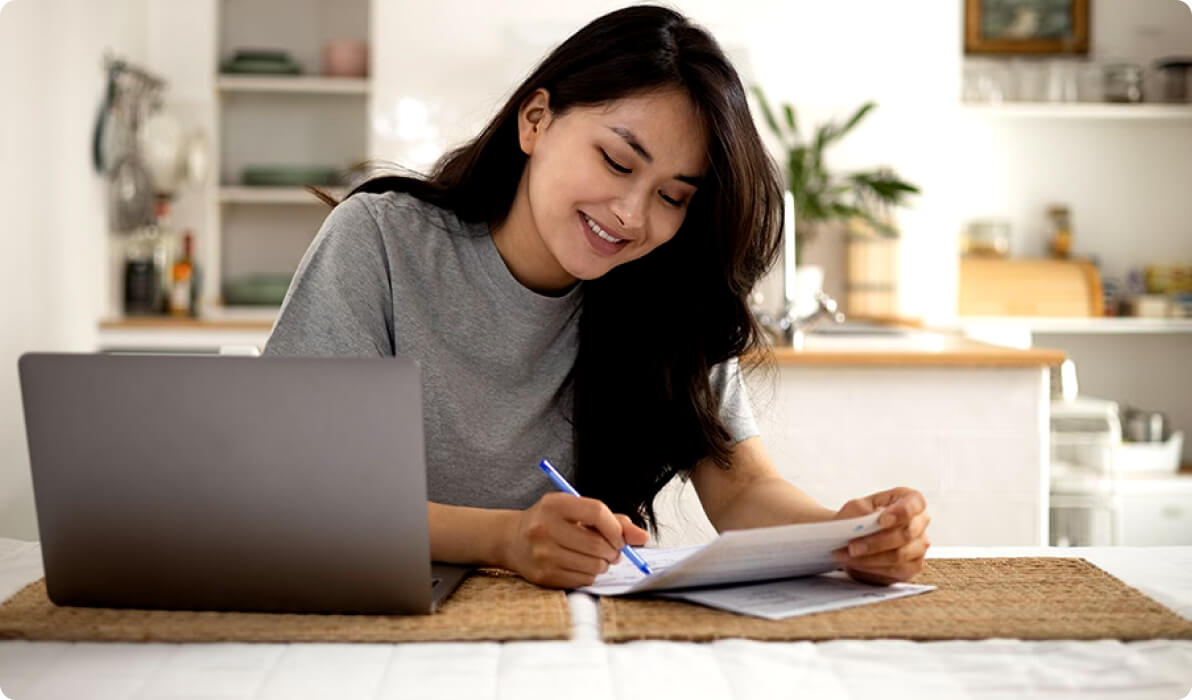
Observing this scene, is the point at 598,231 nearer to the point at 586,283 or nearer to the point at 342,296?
the point at 586,283

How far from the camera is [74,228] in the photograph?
3732mm

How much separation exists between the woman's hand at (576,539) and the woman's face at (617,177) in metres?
0.40

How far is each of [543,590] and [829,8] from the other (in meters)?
3.66

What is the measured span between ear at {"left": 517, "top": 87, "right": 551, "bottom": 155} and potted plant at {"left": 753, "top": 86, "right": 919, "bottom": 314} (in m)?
2.55

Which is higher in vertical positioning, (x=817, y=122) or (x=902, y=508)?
(x=817, y=122)

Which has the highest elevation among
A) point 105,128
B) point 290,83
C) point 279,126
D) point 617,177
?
point 290,83

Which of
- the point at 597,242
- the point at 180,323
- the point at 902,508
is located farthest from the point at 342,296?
the point at 180,323

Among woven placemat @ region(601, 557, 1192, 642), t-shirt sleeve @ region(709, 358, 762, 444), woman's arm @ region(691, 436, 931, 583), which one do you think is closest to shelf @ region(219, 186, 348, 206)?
t-shirt sleeve @ region(709, 358, 762, 444)

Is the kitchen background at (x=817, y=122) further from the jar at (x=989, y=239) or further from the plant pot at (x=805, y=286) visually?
the plant pot at (x=805, y=286)

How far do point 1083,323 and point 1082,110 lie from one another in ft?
2.40

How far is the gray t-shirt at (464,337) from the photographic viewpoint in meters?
1.51

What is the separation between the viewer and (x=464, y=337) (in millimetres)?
1559

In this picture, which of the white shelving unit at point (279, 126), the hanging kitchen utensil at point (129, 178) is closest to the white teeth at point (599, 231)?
the hanging kitchen utensil at point (129, 178)

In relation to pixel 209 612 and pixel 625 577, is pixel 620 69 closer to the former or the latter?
pixel 625 577
